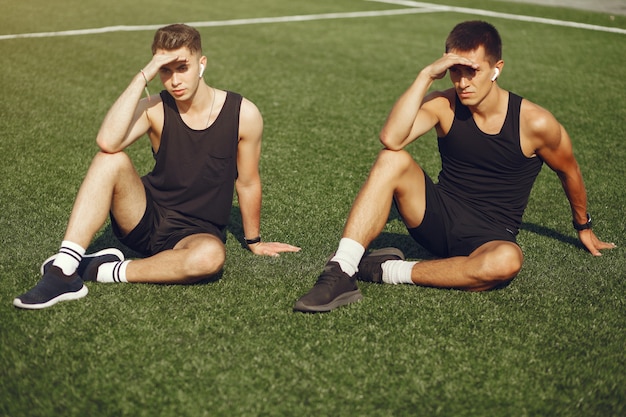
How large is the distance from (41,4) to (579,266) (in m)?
11.7

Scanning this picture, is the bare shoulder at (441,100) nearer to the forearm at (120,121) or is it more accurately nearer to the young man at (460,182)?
the young man at (460,182)

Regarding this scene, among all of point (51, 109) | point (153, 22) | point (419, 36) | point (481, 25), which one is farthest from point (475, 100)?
point (153, 22)

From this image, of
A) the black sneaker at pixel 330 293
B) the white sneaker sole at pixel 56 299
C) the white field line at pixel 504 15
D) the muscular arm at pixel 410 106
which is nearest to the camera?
the white sneaker sole at pixel 56 299

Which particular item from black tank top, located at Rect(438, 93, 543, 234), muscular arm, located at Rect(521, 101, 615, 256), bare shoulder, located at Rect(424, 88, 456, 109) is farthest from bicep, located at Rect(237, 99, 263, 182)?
muscular arm, located at Rect(521, 101, 615, 256)

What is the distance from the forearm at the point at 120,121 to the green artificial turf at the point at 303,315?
88 centimetres

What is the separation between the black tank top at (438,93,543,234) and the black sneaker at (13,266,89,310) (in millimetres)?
2405

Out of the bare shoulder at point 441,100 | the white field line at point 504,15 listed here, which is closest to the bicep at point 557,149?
the bare shoulder at point 441,100

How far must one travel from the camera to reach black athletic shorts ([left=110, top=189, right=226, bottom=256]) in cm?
483

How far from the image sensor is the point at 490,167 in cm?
499

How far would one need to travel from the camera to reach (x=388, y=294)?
4703 millimetres

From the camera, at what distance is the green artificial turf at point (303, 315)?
365 centimetres

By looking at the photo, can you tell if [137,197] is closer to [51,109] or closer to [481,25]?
[481,25]

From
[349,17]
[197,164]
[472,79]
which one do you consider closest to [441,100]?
[472,79]

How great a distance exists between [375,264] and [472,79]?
4.22 feet
